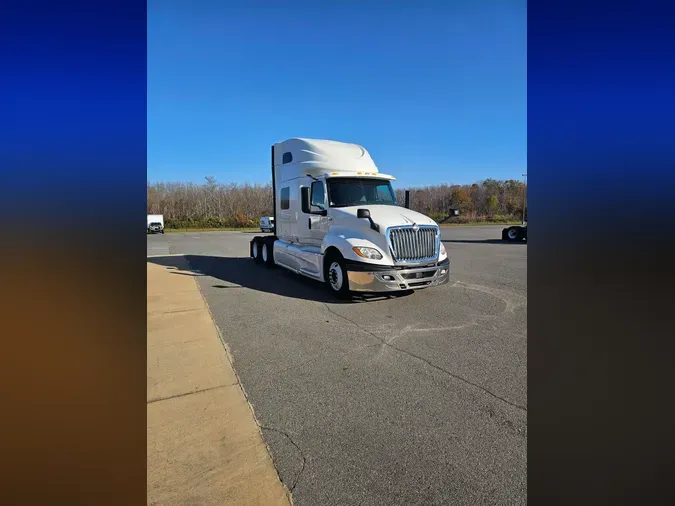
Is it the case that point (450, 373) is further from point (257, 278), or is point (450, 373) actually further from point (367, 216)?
point (257, 278)

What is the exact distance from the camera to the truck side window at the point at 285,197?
9297mm

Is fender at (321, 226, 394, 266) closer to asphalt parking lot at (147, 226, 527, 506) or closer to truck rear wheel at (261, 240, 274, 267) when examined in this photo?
asphalt parking lot at (147, 226, 527, 506)

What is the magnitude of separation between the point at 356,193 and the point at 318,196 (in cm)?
85

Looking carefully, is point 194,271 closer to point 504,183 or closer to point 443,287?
point 443,287

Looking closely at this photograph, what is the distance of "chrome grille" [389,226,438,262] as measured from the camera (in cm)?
645

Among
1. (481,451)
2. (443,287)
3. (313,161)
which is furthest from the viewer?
(313,161)

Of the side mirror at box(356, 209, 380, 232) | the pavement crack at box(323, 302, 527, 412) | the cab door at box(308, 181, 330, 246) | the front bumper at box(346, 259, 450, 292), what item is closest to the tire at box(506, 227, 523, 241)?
the cab door at box(308, 181, 330, 246)

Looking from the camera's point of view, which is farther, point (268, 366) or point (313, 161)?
point (313, 161)

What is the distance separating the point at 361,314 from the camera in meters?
5.58

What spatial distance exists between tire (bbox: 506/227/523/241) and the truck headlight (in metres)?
17.0

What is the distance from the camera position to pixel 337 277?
6.81 metres

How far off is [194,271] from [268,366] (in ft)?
24.4

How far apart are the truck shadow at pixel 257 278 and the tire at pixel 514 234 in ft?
49.8
